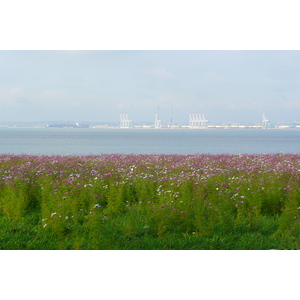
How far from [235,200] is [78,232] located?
305cm

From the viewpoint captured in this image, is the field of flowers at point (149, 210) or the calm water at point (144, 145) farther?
the calm water at point (144, 145)

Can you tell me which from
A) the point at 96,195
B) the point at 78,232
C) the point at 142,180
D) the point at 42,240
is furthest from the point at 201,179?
the point at 42,240

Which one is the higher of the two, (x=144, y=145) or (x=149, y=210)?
(x=149, y=210)

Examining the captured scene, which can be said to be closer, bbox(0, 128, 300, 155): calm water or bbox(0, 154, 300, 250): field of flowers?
bbox(0, 154, 300, 250): field of flowers

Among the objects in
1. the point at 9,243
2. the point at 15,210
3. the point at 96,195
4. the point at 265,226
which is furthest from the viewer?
the point at 96,195

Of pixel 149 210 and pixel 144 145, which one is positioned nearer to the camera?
pixel 149 210

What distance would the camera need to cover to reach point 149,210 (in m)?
6.68

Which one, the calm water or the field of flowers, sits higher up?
the field of flowers

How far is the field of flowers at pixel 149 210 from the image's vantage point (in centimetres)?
561

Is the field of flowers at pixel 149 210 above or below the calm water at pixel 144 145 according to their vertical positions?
above

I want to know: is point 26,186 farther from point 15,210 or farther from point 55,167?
point 55,167

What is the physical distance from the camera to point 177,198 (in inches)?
280

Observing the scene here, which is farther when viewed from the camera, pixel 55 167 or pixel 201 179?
pixel 55 167

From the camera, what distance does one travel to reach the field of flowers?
221 inches
